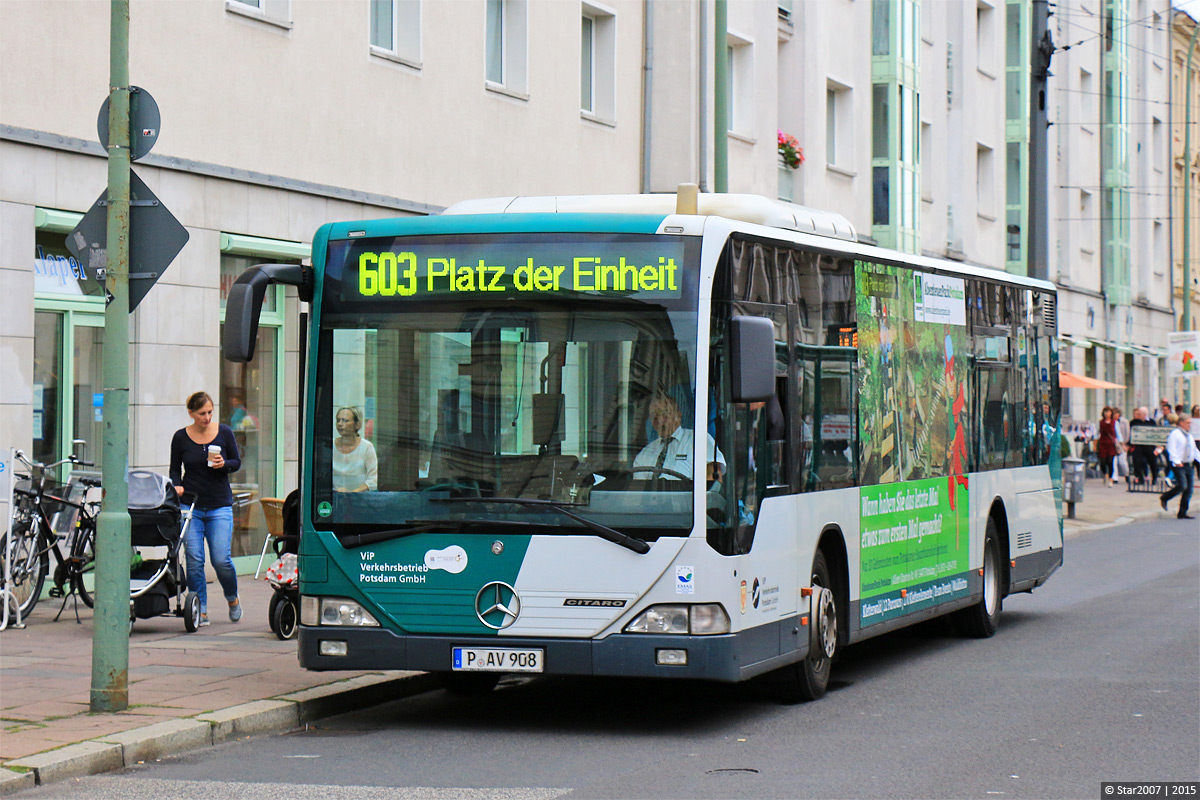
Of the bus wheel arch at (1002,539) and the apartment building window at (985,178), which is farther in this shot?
the apartment building window at (985,178)

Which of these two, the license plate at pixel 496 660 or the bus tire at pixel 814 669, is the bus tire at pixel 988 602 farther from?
the license plate at pixel 496 660

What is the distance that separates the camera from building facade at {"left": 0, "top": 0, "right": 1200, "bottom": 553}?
1477 cm

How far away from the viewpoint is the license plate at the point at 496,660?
29.2 ft

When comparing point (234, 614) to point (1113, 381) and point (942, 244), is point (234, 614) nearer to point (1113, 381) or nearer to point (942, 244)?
point (942, 244)

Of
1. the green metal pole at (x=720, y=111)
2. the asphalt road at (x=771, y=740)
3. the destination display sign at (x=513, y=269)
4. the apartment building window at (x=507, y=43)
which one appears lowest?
the asphalt road at (x=771, y=740)

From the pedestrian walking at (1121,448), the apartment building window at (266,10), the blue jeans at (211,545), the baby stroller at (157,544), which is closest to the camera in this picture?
the baby stroller at (157,544)

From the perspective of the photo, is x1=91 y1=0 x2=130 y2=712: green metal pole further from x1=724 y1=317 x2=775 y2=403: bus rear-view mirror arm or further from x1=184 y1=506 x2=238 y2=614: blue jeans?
x1=184 y1=506 x2=238 y2=614: blue jeans

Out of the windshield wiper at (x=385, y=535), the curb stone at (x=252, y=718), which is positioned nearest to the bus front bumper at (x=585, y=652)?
the curb stone at (x=252, y=718)

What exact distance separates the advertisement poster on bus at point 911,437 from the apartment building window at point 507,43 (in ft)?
31.3

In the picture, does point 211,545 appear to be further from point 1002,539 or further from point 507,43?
point 507,43

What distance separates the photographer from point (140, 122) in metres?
9.21

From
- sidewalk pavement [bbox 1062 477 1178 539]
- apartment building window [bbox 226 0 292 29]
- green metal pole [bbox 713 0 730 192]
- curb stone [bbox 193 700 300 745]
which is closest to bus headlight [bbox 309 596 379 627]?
curb stone [bbox 193 700 300 745]

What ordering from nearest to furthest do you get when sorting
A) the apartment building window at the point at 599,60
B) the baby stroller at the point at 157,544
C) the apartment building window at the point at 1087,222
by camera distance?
the baby stroller at the point at 157,544, the apartment building window at the point at 599,60, the apartment building window at the point at 1087,222

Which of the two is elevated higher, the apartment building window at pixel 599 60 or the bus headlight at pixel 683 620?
the apartment building window at pixel 599 60
